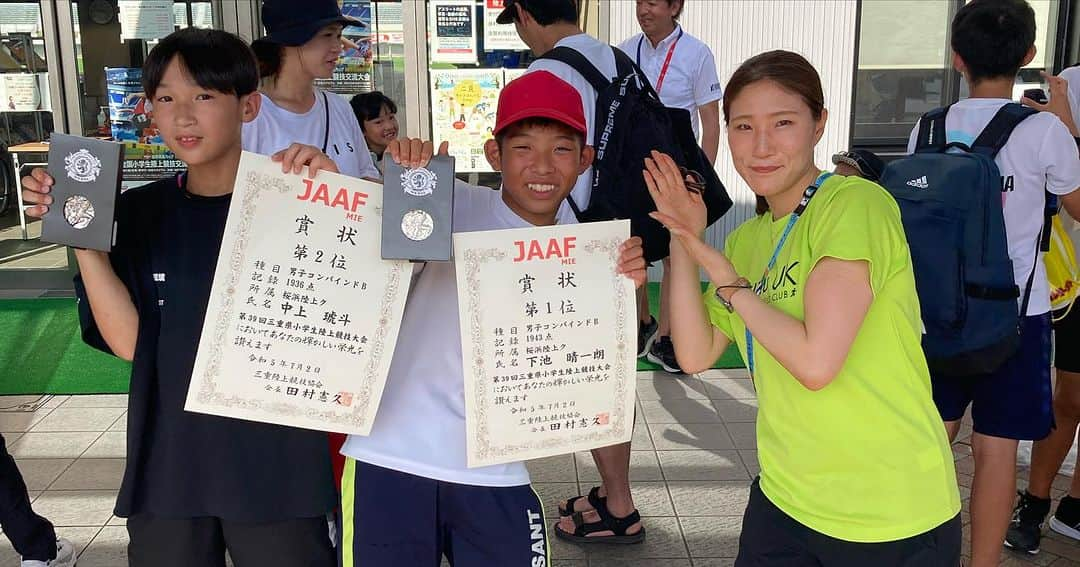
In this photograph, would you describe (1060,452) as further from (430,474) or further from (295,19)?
(295,19)

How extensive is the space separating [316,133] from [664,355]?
2.88 meters

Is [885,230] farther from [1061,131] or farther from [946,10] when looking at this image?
[946,10]

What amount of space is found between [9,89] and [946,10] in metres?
7.43

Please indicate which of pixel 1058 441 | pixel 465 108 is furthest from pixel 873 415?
pixel 465 108

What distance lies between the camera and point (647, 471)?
159 inches

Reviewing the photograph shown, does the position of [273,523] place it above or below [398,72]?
below

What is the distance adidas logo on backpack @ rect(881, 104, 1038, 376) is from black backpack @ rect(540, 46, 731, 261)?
64 centimetres

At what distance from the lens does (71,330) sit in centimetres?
638

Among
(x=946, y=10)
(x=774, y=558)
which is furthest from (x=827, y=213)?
(x=946, y=10)

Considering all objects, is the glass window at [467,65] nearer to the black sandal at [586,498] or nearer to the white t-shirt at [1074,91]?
the black sandal at [586,498]

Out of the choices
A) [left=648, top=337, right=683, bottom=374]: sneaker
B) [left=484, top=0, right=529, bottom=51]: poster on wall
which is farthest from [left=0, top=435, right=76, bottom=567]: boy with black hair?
[left=484, top=0, right=529, bottom=51]: poster on wall

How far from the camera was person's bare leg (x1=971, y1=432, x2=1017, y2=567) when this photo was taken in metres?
2.83

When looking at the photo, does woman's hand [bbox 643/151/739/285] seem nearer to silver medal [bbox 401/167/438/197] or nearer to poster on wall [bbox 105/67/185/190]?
silver medal [bbox 401/167/438/197]

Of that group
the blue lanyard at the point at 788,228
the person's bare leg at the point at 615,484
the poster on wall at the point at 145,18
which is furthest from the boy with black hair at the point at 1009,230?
the poster on wall at the point at 145,18
